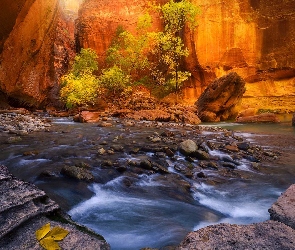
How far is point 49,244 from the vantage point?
6.05 ft

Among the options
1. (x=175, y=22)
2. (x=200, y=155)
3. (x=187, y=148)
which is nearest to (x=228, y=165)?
(x=200, y=155)

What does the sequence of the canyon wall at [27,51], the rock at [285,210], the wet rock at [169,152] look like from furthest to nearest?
the canyon wall at [27,51]
the wet rock at [169,152]
the rock at [285,210]

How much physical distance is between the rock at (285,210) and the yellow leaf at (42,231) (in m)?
2.20

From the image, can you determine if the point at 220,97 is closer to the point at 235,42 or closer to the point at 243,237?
the point at 235,42

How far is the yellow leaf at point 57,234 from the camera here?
1.93 m

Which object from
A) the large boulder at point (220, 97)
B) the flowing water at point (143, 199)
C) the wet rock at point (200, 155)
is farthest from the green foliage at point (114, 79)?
the wet rock at point (200, 155)

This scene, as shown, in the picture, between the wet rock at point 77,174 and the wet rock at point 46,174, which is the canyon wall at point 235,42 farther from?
the wet rock at point 77,174

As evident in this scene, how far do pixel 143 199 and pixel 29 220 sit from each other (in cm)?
225

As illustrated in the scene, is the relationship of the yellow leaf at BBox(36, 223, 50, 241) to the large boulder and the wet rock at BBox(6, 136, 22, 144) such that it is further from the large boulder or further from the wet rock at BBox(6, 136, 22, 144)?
the large boulder

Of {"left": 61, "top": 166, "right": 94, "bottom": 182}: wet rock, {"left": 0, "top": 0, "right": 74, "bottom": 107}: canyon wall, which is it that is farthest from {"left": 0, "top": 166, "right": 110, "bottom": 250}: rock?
{"left": 0, "top": 0, "right": 74, "bottom": 107}: canyon wall

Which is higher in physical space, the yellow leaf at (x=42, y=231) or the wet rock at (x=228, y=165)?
the yellow leaf at (x=42, y=231)

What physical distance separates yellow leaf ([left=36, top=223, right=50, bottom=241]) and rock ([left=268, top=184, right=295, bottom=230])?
2197 millimetres

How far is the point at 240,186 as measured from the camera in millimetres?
4762

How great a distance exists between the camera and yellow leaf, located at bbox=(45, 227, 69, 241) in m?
1.93
